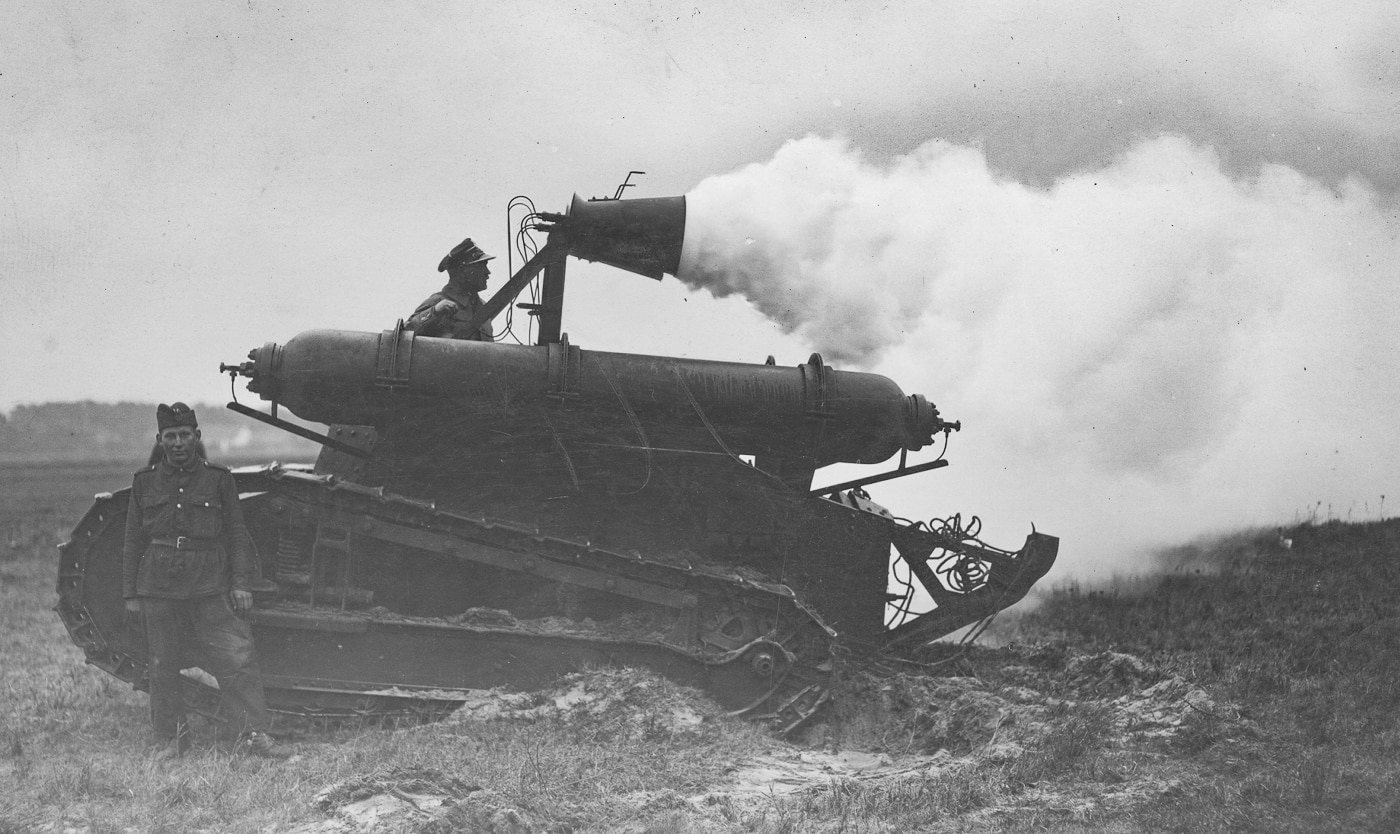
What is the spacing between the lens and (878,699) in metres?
8.33

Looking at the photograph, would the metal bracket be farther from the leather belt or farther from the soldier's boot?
the soldier's boot

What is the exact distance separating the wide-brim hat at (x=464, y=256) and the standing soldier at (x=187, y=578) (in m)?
2.47

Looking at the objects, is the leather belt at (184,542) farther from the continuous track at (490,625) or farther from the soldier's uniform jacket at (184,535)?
the continuous track at (490,625)

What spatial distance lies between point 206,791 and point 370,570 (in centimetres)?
204

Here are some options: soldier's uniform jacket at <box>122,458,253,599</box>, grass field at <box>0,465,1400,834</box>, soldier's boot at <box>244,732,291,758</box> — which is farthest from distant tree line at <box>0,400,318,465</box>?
grass field at <box>0,465,1400,834</box>

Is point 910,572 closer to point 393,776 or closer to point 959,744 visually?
point 959,744

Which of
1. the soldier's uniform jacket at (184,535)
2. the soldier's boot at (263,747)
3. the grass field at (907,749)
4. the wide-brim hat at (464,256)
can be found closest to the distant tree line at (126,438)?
the wide-brim hat at (464,256)

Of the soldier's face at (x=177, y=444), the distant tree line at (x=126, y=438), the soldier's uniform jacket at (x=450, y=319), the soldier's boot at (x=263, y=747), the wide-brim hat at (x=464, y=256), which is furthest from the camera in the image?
the distant tree line at (x=126, y=438)

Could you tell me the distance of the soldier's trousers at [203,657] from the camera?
710 cm

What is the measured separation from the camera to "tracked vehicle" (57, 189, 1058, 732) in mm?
7582

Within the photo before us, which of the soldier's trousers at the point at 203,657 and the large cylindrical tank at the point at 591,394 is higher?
the large cylindrical tank at the point at 591,394

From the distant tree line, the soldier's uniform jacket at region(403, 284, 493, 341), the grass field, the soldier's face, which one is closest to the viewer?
the grass field

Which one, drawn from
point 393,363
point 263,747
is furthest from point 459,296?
point 263,747

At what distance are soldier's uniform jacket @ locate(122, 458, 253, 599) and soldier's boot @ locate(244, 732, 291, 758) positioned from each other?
94 cm
